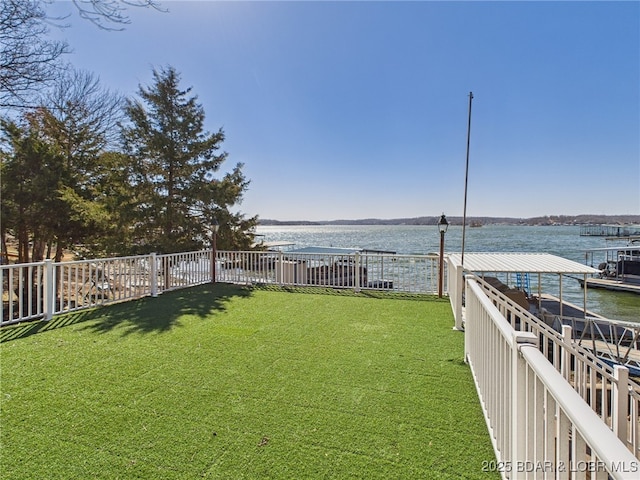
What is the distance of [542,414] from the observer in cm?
120

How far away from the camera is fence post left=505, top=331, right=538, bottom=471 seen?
134 cm

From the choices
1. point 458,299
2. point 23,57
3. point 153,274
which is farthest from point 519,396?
point 23,57

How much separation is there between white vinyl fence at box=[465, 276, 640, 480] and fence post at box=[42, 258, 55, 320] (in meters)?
5.56

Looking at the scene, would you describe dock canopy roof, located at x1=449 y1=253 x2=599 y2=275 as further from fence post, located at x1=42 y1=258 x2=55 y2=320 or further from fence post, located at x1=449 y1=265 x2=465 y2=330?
fence post, located at x1=42 y1=258 x2=55 y2=320

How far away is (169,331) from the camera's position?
A: 4297 mm

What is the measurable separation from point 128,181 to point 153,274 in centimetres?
542

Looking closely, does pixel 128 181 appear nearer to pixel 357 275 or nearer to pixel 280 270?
pixel 280 270

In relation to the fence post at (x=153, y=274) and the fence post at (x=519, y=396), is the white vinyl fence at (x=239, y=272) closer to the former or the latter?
the fence post at (x=153, y=274)

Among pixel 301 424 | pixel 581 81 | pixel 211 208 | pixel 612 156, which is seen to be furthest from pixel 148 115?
pixel 612 156

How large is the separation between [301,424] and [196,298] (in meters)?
4.74

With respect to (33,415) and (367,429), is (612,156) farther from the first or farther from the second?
(33,415)

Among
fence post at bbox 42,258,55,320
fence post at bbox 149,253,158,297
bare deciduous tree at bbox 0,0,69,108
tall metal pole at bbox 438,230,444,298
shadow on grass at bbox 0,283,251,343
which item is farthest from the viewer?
fence post at bbox 149,253,158,297

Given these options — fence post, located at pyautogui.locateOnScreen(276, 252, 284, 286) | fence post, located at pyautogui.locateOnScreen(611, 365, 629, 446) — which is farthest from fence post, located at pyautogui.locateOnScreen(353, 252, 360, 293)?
fence post, located at pyautogui.locateOnScreen(611, 365, 629, 446)

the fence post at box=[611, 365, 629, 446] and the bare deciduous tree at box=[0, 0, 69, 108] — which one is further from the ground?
the bare deciduous tree at box=[0, 0, 69, 108]
